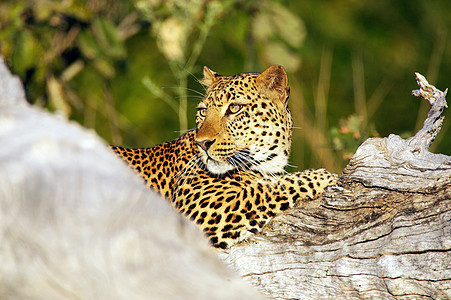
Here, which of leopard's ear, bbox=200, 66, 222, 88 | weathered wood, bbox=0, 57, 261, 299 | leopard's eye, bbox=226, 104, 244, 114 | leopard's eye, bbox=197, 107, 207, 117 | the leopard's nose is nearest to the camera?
weathered wood, bbox=0, 57, 261, 299

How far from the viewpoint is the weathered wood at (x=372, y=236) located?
4051mm

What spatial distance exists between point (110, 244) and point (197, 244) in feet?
1.07

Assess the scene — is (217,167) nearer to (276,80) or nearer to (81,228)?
(276,80)

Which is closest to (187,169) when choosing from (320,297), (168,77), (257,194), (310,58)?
(257,194)

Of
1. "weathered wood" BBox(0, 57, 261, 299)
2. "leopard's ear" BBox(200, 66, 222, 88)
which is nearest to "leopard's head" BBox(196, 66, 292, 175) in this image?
"leopard's ear" BBox(200, 66, 222, 88)

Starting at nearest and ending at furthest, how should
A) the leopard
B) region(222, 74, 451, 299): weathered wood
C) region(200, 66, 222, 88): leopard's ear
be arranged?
region(222, 74, 451, 299): weathered wood
the leopard
region(200, 66, 222, 88): leopard's ear

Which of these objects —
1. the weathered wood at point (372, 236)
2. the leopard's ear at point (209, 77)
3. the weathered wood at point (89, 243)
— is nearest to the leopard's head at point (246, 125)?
the leopard's ear at point (209, 77)

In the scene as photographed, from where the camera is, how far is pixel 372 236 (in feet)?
14.1

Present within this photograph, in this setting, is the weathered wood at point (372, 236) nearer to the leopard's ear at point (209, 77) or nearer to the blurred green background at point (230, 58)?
the blurred green background at point (230, 58)

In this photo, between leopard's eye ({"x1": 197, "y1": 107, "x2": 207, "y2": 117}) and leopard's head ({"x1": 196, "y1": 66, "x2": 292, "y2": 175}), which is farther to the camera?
leopard's eye ({"x1": 197, "y1": 107, "x2": 207, "y2": 117})

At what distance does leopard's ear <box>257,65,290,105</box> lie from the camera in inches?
243

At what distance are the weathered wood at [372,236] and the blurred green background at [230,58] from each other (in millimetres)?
1804

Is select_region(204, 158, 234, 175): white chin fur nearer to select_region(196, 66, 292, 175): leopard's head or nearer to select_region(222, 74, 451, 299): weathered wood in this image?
select_region(196, 66, 292, 175): leopard's head

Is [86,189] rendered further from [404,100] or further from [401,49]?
[401,49]
